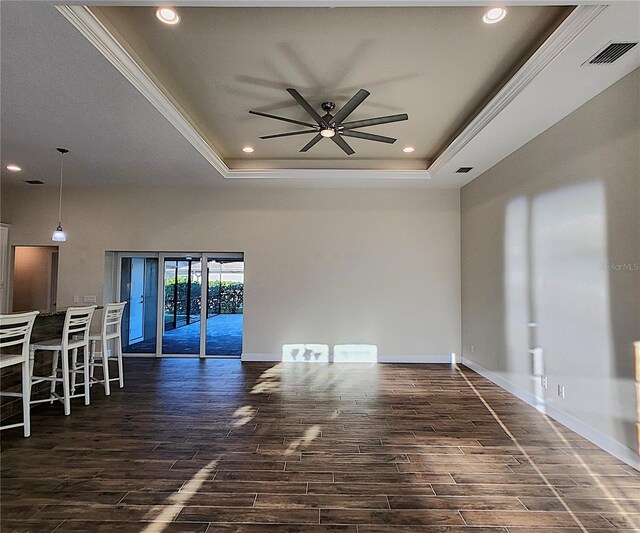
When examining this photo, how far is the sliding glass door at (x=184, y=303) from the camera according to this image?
658 cm

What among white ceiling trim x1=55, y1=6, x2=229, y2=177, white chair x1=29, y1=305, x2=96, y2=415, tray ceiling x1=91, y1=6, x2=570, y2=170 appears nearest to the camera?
white ceiling trim x1=55, y1=6, x2=229, y2=177

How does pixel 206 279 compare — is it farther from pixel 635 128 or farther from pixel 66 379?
pixel 635 128

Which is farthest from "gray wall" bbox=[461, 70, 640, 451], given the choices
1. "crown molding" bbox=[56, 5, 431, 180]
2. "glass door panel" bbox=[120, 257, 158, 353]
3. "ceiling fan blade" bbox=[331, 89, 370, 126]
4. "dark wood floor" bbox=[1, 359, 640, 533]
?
"glass door panel" bbox=[120, 257, 158, 353]

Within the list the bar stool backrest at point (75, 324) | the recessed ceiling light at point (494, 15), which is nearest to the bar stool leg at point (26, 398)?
the bar stool backrest at point (75, 324)

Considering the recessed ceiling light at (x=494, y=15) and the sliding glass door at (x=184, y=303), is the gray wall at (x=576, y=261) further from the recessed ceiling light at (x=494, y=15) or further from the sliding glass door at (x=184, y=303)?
the sliding glass door at (x=184, y=303)

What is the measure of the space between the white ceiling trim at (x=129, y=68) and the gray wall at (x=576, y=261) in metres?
3.92

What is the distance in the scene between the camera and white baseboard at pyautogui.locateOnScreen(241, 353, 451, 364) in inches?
246

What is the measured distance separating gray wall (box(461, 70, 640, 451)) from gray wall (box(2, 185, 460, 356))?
1301mm

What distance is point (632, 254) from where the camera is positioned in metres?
2.85

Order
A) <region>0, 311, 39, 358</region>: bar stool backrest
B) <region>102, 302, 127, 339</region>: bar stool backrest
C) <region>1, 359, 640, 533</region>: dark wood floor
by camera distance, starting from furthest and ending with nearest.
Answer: <region>102, 302, 127, 339</region>: bar stool backrest < <region>0, 311, 39, 358</region>: bar stool backrest < <region>1, 359, 640, 533</region>: dark wood floor

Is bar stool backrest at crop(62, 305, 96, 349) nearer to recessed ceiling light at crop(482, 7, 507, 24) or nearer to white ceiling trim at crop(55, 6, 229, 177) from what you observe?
white ceiling trim at crop(55, 6, 229, 177)

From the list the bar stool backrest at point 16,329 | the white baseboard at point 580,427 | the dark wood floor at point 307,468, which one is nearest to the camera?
the dark wood floor at point 307,468

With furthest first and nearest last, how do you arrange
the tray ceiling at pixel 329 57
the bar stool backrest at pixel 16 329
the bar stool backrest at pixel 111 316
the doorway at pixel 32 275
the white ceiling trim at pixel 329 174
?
the doorway at pixel 32 275, the white ceiling trim at pixel 329 174, the bar stool backrest at pixel 111 316, the bar stool backrest at pixel 16 329, the tray ceiling at pixel 329 57

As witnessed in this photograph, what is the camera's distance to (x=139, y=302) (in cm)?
686
